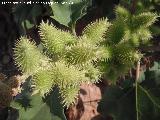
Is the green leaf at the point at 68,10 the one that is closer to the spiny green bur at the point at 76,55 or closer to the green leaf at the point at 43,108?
the spiny green bur at the point at 76,55

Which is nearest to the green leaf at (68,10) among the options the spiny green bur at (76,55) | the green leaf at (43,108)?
the spiny green bur at (76,55)

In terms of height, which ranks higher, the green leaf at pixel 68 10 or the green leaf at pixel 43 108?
the green leaf at pixel 68 10

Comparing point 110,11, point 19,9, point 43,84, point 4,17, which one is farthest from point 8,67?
point 43,84

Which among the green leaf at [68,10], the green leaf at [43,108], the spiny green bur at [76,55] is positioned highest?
the green leaf at [68,10]

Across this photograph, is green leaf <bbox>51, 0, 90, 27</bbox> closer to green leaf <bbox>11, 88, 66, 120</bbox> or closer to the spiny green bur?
the spiny green bur

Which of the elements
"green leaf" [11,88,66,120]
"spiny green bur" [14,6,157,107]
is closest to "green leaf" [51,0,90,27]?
"spiny green bur" [14,6,157,107]
